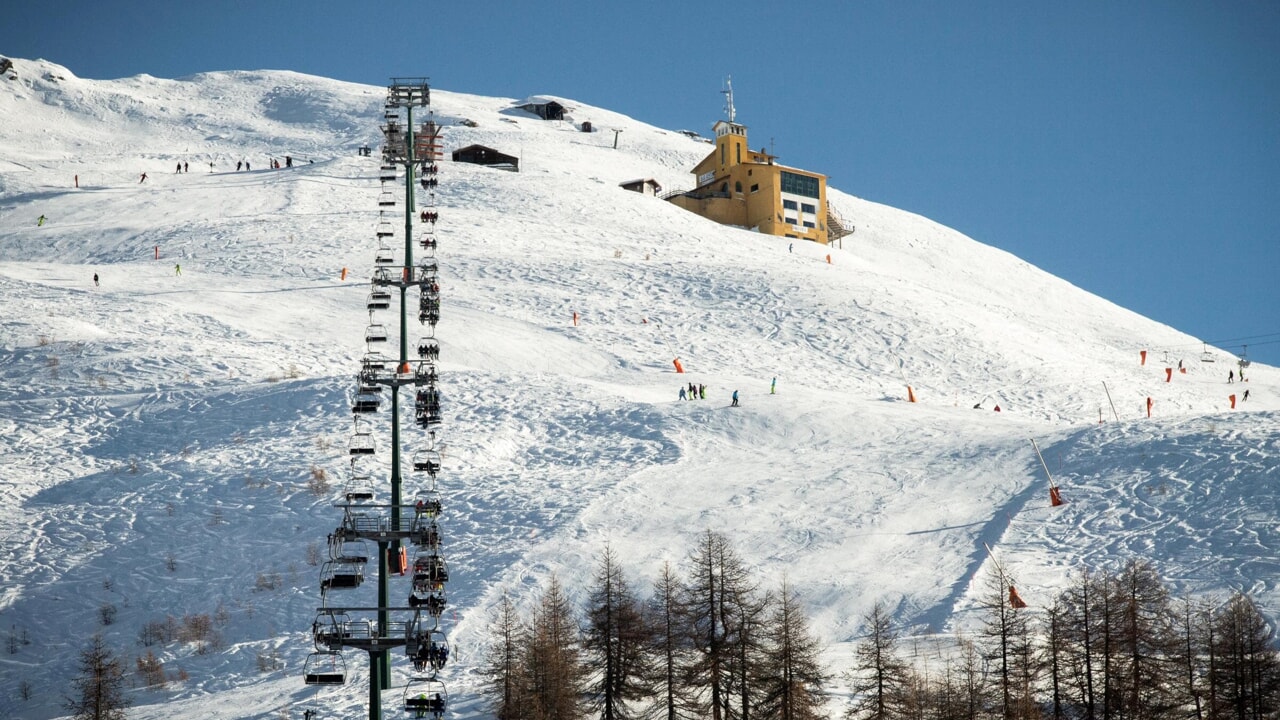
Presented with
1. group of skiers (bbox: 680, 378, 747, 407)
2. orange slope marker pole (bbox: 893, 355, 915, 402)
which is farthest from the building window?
group of skiers (bbox: 680, 378, 747, 407)

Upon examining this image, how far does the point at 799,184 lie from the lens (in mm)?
107562

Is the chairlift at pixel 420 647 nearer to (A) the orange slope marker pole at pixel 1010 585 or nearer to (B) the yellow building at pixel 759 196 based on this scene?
(A) the orange slope marker pole at pixel 1010 585

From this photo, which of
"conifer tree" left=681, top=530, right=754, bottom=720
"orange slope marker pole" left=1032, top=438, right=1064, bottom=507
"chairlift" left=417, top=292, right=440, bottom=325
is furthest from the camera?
"orange slope marker pole" left=1032, top=438, right=1064, bottom=507

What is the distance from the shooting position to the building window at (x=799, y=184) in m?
A: 106

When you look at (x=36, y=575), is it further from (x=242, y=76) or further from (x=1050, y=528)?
(x=242, y=76)

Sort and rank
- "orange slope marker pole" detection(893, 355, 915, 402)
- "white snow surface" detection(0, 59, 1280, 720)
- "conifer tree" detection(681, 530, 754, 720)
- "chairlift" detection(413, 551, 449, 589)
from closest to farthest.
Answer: "chairlift" detection(413, 551, 449, 589) < "conifer tree" detection(681, 530, 754, 720) < "white snow surface" detection(0, 59, 1280, 720) < "orange slope marker pole" detection(893, 355, 915, 402)

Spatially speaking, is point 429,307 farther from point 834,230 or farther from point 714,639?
point 834,230

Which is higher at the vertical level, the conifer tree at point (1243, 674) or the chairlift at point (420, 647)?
the chairlift at point (420, 647)

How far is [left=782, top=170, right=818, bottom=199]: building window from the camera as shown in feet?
349

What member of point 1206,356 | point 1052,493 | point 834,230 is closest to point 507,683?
point 1052,493

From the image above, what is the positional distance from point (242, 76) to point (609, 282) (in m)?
123

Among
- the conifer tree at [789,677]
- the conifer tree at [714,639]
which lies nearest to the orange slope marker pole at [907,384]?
the conifer tree at [714,639]

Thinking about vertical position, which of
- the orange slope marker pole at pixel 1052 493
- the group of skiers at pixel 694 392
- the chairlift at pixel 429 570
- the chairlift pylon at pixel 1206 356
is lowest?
the chairlift at pixel 429 570

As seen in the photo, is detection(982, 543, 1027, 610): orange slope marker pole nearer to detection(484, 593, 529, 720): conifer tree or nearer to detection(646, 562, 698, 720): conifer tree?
detection(646, 562, 698, 720): conifer tree
